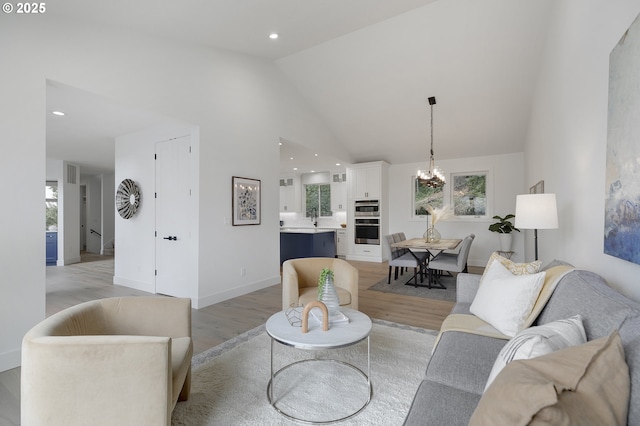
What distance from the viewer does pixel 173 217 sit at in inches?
174

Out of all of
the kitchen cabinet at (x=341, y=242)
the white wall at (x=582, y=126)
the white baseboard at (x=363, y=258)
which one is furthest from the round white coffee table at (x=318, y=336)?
the kitchen cabinet at (x=341, y=242)

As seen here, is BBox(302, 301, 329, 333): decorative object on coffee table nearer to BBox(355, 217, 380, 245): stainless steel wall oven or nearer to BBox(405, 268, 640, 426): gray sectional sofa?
BBox(405, 268, 640, 426): gray sectional sofa

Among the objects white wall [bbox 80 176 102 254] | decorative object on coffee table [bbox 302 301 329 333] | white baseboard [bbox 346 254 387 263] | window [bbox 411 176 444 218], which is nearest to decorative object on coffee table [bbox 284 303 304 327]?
decorative object on coffee table [bbox 302 301 329 333]

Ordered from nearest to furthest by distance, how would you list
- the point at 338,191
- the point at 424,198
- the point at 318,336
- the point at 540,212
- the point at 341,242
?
the point at 318,336, the point at 540,212, the point at 424,198, the point at 341,242, the point at 338,191

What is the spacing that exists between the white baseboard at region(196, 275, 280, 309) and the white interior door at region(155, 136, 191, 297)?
0.97 feet

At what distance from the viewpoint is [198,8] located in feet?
10.4

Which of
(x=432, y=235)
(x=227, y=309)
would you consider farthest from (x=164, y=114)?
(x=432, y=235)

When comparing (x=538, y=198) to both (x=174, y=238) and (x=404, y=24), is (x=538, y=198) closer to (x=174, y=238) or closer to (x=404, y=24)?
(x=404, y=24)

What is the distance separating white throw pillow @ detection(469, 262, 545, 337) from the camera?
188 centimetres

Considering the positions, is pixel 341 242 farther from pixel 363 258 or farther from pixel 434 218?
pixel 434 218

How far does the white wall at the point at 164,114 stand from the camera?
2.49m

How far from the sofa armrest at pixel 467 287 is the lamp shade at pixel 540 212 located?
0.64 meters

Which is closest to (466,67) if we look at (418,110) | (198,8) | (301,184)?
(418,110)

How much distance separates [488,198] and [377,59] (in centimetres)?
423
